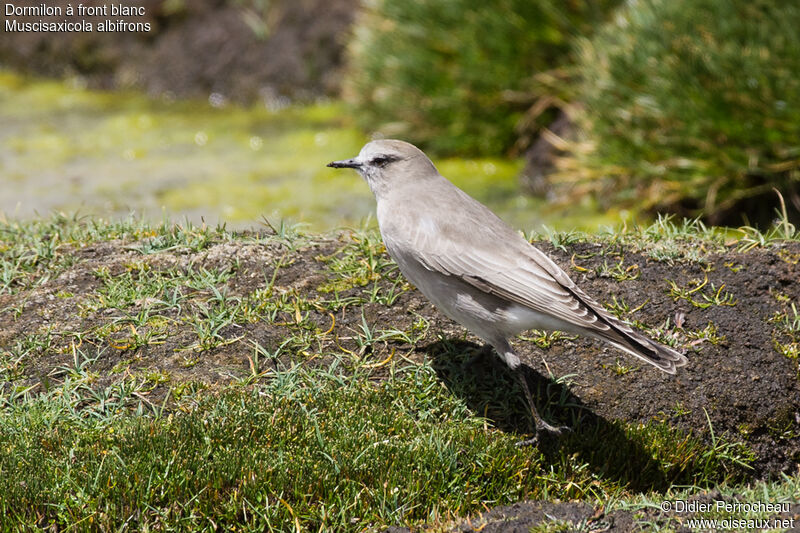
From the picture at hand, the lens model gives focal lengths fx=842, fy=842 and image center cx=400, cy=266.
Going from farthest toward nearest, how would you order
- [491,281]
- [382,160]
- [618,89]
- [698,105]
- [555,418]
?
[618,89] < [698,105] < [382,160] < [555,418] < [491,281]

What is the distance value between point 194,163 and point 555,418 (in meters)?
6.39

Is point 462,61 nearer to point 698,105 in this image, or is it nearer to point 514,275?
point 698,105

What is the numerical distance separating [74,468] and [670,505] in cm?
225

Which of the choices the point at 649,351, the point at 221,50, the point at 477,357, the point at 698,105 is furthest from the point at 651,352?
the point at 221,50

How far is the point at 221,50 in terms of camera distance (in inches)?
427

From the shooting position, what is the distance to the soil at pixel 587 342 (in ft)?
12.2

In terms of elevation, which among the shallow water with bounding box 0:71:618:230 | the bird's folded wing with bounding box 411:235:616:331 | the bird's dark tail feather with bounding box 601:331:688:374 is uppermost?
the bird's folded wing with bounding box 411:235:616:331

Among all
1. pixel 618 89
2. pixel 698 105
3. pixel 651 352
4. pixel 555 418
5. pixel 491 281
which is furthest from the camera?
pixel 618 89

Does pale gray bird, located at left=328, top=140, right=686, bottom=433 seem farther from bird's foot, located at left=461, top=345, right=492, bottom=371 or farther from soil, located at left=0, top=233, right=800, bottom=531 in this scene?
soil, located at left=0, top=233, right=800, bottom=531

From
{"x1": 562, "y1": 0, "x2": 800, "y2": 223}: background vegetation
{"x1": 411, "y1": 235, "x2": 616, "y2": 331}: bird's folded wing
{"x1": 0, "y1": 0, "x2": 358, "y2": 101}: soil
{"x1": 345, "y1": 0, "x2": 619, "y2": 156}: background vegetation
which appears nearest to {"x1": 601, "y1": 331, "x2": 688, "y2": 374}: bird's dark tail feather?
{"x1": 411, "y1": 235, "x2": 616, "y2": 331}: bird's folded wing

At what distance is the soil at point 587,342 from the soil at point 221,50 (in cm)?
677

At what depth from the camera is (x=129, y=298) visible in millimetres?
4004

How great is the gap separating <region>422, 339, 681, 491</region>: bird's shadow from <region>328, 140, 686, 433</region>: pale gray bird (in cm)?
15

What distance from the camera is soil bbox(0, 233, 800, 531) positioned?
3.71 m
